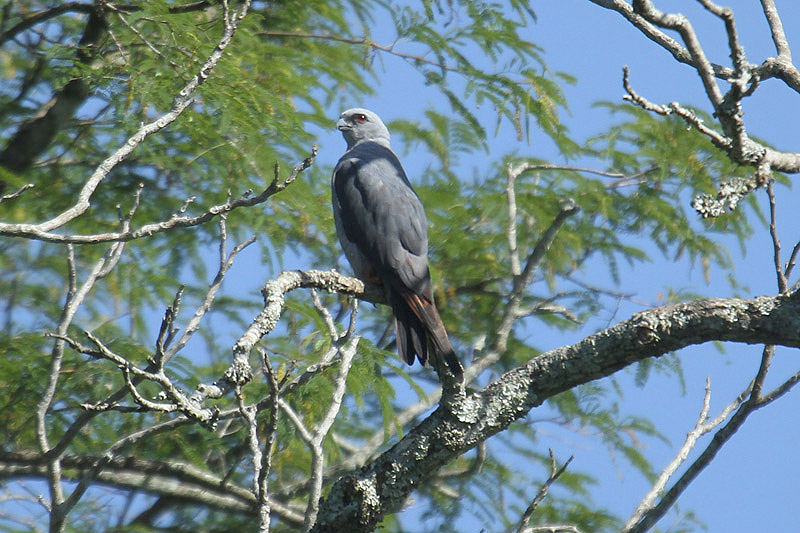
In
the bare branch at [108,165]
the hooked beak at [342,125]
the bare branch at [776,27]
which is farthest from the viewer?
the hooked beak at [342,125]

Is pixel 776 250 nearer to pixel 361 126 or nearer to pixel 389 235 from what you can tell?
pixel 389 235

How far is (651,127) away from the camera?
637 cm

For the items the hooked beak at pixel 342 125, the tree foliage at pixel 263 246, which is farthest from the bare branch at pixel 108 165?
the hooked beak at pixel 342 125

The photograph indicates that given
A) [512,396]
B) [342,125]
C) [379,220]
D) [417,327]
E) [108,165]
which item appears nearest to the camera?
[512,396]

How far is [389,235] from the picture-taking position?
506cm

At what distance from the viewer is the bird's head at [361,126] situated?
6613 mm

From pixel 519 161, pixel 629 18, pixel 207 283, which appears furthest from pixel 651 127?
pixel 629 18

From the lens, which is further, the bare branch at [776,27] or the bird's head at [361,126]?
the bird's head at [361,126]

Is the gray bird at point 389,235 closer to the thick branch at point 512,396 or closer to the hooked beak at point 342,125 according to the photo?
the hooked beak at point 342,125

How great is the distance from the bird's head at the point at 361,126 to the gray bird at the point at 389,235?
23.2 inches

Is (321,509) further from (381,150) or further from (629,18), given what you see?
(381,150)

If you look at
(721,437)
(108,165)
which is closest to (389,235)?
(108,165)

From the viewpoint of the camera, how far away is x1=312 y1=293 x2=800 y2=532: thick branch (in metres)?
2.62

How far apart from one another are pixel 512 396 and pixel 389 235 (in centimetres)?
232
